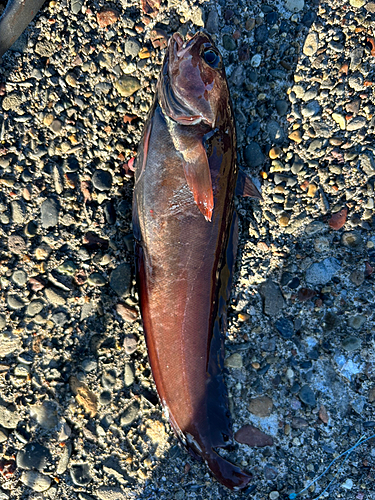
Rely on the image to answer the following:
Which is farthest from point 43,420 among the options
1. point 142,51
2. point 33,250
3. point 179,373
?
point 142,51

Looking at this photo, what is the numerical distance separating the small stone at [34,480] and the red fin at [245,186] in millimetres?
2642

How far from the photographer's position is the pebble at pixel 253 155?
3.06m

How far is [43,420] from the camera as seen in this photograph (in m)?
2.79

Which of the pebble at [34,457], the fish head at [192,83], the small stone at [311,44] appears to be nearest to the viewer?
the fish head at [192,83]

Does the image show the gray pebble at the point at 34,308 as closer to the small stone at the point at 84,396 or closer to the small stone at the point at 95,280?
the small stone at the point at 95,280

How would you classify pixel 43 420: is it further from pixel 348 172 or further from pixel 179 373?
pixel 348 172

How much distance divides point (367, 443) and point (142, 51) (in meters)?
3.76

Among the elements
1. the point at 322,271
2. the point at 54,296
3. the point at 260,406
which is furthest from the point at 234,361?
the point at 54,296

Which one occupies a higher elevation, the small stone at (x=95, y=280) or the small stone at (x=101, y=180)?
the small stone at (x=101, y=180)

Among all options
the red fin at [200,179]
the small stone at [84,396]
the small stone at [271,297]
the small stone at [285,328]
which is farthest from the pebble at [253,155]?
the small stone at [84,396]

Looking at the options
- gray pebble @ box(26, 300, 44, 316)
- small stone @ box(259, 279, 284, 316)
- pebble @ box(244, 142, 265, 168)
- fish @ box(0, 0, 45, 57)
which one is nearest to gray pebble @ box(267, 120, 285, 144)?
pebble @ box(244, 142, 265, 168)

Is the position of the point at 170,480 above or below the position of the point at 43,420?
below

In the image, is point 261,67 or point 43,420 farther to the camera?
point 261,67

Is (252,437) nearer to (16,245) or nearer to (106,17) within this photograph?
(16,245)
